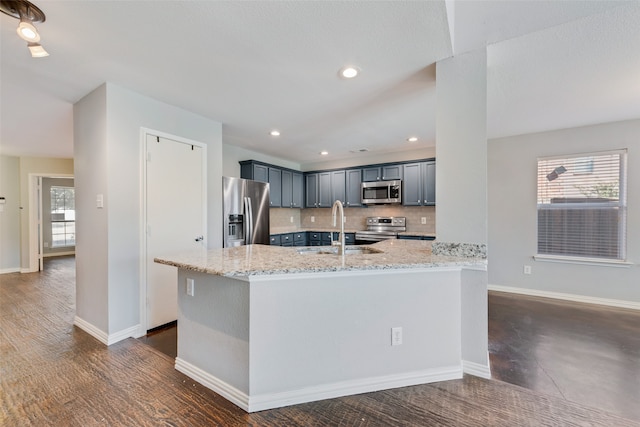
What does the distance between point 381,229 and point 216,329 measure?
4171 mm

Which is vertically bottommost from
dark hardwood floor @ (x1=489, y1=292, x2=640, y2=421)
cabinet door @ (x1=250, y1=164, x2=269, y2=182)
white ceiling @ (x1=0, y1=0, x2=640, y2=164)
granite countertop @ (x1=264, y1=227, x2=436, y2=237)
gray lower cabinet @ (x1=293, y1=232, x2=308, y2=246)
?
dark hardwood floor @ (x1=489, y1=292, x2=640, y2=421)

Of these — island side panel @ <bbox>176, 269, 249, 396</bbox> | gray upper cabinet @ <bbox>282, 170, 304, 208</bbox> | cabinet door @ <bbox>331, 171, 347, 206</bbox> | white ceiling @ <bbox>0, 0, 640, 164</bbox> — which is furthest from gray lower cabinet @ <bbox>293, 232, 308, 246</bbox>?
island side panel @ <bbox>176, 269, 249, 396</bbox>

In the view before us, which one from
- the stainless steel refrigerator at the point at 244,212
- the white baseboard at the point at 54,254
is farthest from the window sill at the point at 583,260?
the white baseboard at the point at 54,254

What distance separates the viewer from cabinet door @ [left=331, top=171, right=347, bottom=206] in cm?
589

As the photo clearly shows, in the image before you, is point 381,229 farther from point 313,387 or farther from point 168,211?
point 313,387

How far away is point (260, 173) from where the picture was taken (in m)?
5.20

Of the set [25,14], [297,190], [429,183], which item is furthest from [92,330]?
[429,183]

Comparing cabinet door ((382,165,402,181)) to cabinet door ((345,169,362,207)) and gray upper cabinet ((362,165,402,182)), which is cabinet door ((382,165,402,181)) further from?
cabinet door ((345,169,362,207))

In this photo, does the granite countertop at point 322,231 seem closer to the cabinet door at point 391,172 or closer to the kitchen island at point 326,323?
the cabinet door at point 391,172

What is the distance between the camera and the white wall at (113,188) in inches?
104

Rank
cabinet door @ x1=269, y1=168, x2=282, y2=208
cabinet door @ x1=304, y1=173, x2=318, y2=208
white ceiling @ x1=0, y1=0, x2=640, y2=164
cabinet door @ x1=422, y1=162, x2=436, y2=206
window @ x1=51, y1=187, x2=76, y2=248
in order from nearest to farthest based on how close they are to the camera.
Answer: white ceiling @ x1=0, y1=0, x2=640, y2=164 < cabinet door @ x1=422, y1=162, x2=436, y2=206 < cabinet door @ x1=269, y1=168, x2=282, y2=208 < cabinet door @ x1=304, y1=173, x2=318, y2=208 < window @ x1=51, y1=187, x2=76, y2=248

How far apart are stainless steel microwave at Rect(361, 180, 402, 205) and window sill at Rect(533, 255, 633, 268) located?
2.33 meters

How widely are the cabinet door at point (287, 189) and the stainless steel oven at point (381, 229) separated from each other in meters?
1.62

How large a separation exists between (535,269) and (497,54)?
3.53m
